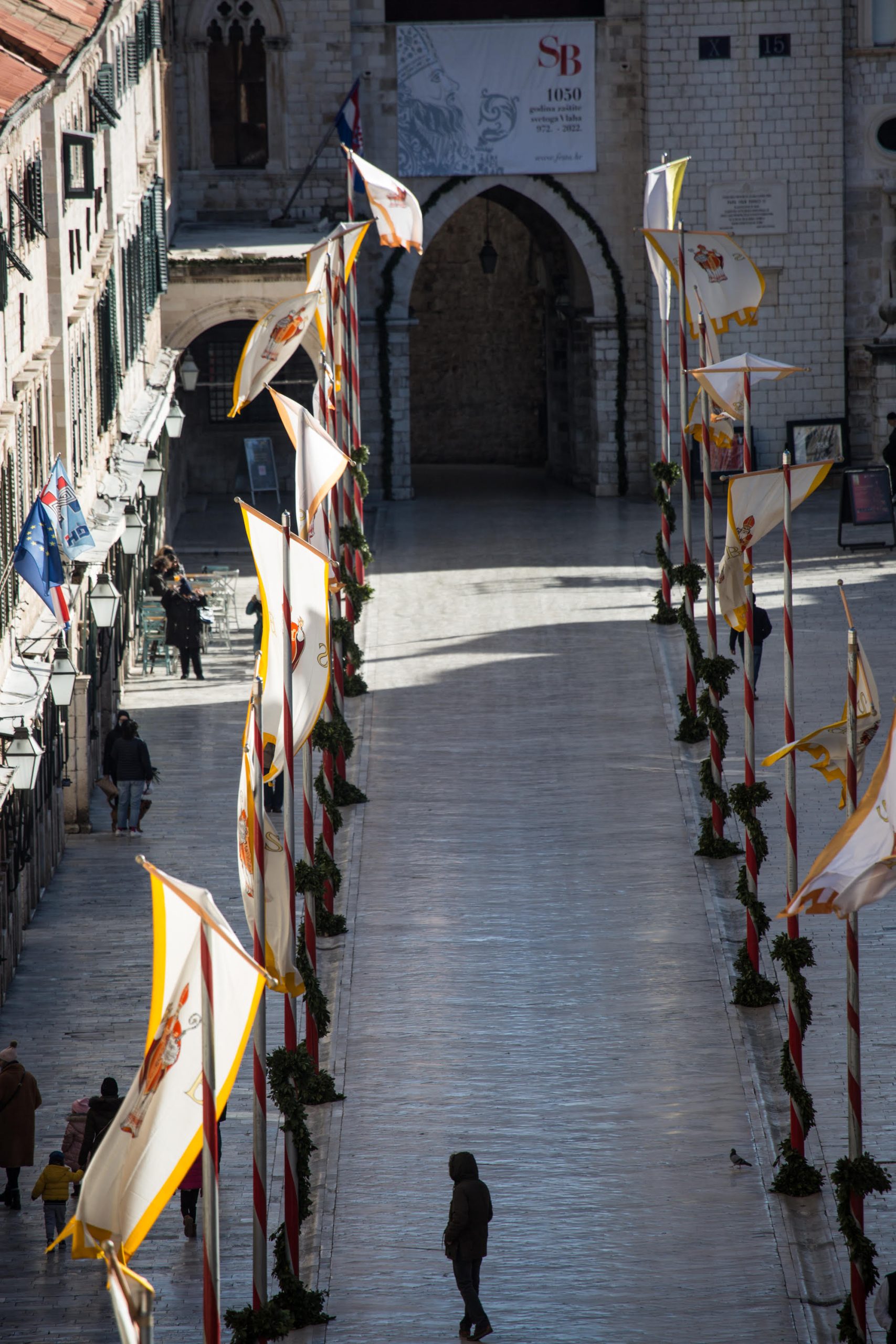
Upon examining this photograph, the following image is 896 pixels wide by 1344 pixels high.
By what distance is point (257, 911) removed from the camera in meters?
12.3

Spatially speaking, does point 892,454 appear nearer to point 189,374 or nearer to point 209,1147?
point 189,374

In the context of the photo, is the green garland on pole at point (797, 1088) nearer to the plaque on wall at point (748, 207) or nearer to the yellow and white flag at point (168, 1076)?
the yellow and white flag at point (168, 1076)

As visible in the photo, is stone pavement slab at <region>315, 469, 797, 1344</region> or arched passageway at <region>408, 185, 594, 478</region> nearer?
stone pavement slab at <region>315, 469, 797, 1344</region>

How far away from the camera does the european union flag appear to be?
17609mm

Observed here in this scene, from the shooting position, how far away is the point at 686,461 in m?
24.3

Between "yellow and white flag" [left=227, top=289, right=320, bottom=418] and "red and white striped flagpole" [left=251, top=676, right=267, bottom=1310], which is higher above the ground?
"yellow and white flag" [left=227, top=289, right=320, bottom=418]

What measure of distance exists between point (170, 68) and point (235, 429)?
6.38m

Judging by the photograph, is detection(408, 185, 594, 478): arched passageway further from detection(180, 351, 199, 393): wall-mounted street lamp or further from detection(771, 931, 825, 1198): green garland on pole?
detection(771, 931, 825, 1198): green garland on pole

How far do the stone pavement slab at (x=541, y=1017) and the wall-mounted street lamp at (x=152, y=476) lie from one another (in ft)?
11.4

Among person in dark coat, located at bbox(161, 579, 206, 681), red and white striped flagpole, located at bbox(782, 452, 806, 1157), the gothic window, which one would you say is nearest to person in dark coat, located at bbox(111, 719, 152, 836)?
person in dark coat, located at bbox(161, 579, 206, 681)

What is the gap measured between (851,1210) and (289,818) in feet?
12.5

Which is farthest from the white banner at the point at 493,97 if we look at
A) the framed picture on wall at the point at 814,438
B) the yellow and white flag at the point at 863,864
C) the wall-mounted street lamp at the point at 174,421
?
the yellow and white flag at the point at 863,864

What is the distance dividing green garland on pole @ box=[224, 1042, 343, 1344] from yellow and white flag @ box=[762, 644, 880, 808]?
3439mm

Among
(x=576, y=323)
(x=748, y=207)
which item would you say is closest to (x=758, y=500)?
(x=748, y=207)
